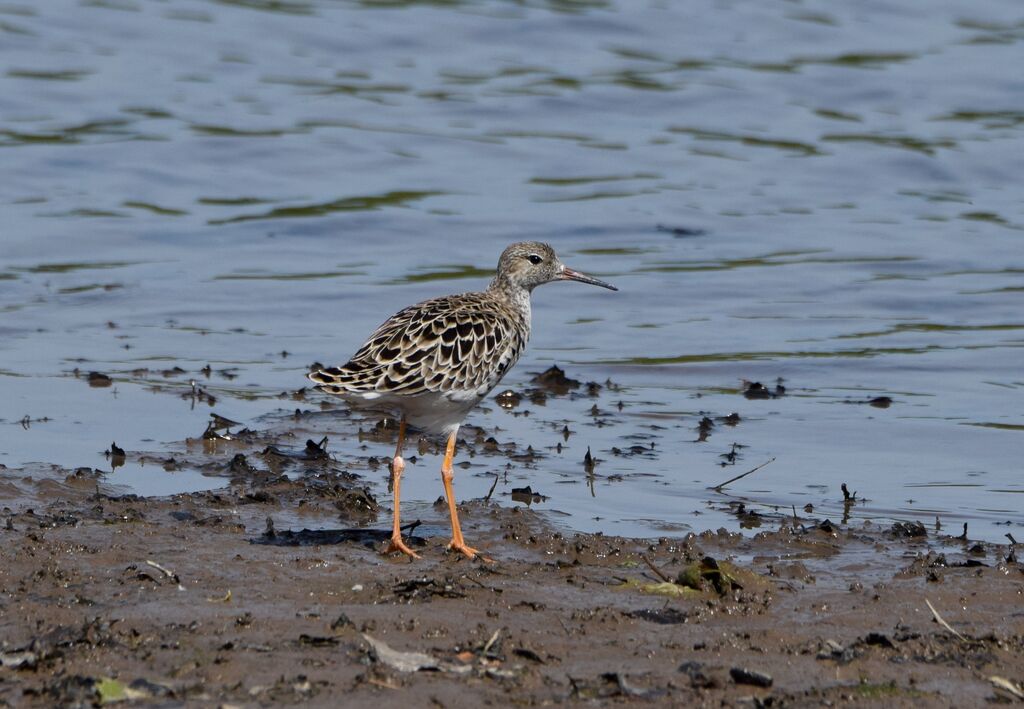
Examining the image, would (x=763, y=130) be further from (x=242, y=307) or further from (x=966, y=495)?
(x=966, y=495)

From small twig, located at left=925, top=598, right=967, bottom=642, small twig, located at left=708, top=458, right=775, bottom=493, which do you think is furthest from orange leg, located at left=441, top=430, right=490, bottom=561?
small twig, located at left=925, top=598, right=967, bottom=642

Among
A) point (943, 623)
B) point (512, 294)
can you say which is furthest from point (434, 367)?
point (943, 623)

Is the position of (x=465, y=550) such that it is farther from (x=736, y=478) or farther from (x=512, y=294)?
(x=736, y=478)

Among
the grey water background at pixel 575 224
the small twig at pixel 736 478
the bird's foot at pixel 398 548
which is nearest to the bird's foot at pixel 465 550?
the bird's foot at pixel 398 548

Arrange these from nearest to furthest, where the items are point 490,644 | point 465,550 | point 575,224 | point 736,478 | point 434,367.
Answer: point 490,644 < point 465,550 < point 434,367 < point 736,478 < point 575,224

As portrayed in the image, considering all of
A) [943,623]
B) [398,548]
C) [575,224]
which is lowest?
[398,548]

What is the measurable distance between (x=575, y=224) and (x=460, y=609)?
11.5 meters

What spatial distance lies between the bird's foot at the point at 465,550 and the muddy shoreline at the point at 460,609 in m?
0.07

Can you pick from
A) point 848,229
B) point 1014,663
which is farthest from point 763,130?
point 1014,663

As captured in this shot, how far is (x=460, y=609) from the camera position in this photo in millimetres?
7160

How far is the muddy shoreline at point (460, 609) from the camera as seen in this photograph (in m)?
6.09

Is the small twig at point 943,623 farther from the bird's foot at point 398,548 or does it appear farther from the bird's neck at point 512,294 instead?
the bird's neck at point 512,294

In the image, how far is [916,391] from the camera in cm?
1292

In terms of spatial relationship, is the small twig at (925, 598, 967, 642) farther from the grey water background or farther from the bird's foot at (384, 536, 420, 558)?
the bird's foot at (384, 536, 420, 558)
